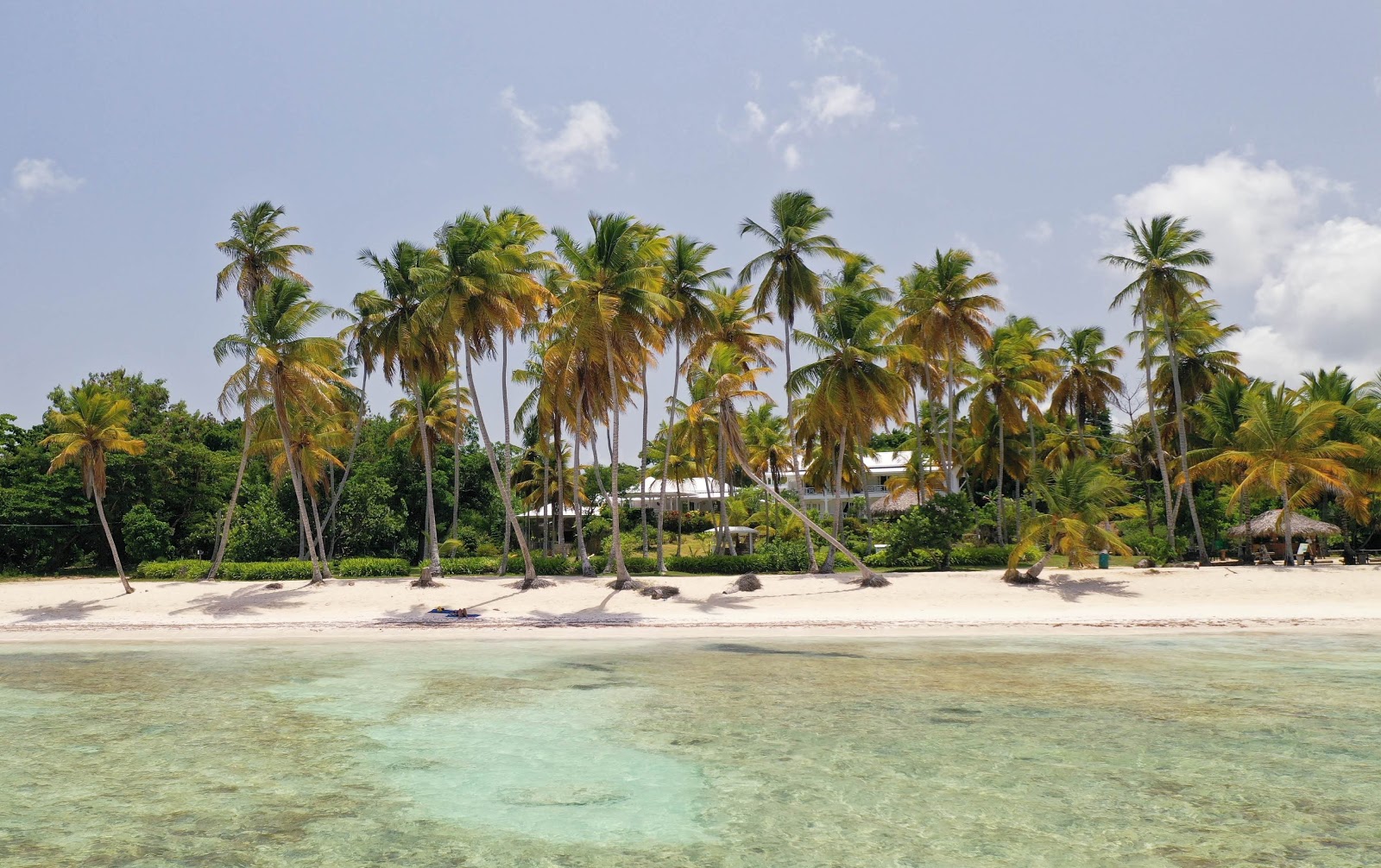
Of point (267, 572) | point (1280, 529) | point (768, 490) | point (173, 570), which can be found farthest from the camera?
point (173, 570)

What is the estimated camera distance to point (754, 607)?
24.5 metres

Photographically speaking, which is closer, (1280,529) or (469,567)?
(1280,529)

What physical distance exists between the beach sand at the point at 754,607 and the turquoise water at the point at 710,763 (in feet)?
16.6

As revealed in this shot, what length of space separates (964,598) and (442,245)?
62.7ft

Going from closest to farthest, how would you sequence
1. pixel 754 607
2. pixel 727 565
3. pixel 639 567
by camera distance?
pixel 754 607
pixel 727 565
pixel 639 567

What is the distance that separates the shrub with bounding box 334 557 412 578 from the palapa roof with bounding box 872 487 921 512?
24.8 metres

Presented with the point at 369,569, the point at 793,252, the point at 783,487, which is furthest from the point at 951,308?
the point at 783,487

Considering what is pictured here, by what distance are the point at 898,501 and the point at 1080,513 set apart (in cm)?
2064

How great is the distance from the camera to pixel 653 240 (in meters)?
27.2

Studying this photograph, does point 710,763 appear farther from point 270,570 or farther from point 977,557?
point 270,570

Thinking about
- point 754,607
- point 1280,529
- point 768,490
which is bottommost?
point 754,607

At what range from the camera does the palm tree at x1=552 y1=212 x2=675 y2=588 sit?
25734 mm

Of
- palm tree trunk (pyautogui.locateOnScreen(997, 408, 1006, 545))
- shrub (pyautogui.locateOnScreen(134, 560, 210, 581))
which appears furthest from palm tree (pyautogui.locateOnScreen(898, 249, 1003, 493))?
shrub (pyautogui.locateOnScreen(134, 560, 210, 581))

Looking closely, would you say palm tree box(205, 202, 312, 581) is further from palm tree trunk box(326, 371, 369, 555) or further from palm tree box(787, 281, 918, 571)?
palm tree box(787, 281, 918, 571)
